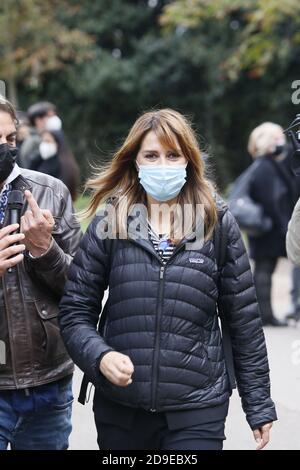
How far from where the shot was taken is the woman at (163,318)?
3.04 m

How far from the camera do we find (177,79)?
28.4 m

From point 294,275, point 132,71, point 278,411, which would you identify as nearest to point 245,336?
point 278,411

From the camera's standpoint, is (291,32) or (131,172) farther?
(291,32)

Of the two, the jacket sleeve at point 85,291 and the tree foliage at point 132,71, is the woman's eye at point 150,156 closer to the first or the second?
the jacket sleeve at point 85,291

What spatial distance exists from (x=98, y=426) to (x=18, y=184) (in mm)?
1008

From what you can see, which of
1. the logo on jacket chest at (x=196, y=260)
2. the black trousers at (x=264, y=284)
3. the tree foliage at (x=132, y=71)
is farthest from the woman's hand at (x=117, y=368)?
the tree foliage at (x=132, y=71)

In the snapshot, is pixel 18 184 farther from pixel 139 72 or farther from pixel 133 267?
pixel 139 72

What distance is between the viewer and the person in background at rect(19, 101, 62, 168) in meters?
8.32

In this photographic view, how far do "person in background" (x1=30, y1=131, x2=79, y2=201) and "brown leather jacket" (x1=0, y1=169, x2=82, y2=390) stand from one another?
15.2 ft

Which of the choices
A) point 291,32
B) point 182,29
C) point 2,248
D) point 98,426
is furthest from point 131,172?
point 182,29

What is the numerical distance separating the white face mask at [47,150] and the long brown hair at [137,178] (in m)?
4.64

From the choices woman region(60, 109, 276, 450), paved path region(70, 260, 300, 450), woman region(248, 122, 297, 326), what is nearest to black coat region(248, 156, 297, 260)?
woman region(248, 122, 297, 326)

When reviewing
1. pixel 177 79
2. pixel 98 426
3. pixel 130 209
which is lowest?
pixel 98 426

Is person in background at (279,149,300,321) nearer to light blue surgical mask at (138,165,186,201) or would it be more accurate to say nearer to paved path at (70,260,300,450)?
paved path at (70,260,300,450)
